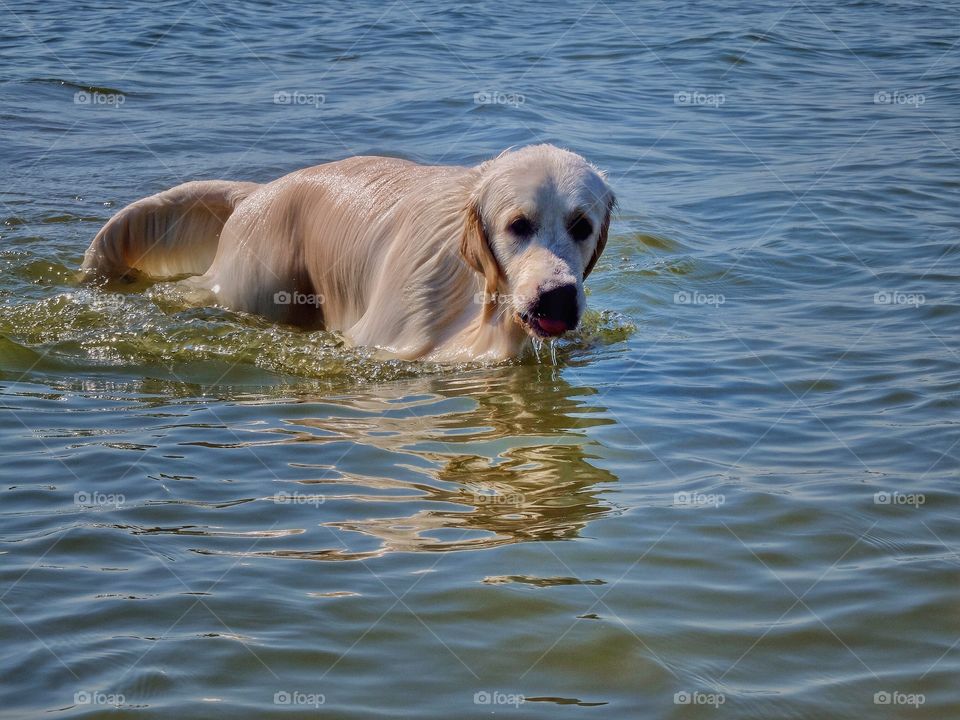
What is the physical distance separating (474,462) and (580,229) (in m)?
1.60

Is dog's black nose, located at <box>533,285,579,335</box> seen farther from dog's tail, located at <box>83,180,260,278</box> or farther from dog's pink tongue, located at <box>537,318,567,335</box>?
dog's tail, located at <box>83,180,260,278</box>

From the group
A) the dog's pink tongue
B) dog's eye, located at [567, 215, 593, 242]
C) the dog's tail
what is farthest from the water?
dog's eye, located at [567, 215, 593, 242]

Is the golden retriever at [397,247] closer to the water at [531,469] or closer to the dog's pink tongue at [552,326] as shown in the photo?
the dog's pink tongue at [552,326]

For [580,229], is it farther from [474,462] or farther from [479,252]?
[474,462]

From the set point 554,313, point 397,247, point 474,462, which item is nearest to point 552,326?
point 554,313

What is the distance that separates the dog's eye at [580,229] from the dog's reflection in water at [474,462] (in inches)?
36.0

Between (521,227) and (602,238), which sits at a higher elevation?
(521,227)

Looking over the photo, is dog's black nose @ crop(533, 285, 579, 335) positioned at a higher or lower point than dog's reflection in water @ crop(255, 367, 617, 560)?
higher

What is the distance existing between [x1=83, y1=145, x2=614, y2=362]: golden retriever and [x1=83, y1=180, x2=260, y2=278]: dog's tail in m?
0.01

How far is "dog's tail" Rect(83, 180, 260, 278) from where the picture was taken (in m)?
8.98

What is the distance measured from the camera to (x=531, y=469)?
18.8 ft

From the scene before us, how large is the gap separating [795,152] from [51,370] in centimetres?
866

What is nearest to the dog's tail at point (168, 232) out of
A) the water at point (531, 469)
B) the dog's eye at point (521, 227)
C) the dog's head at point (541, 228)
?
the water at point (531, 469)

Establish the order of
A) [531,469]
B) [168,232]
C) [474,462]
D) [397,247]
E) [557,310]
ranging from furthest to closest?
[168,232] → [397,247] → [557,310] → [474,462] → [531,469]
